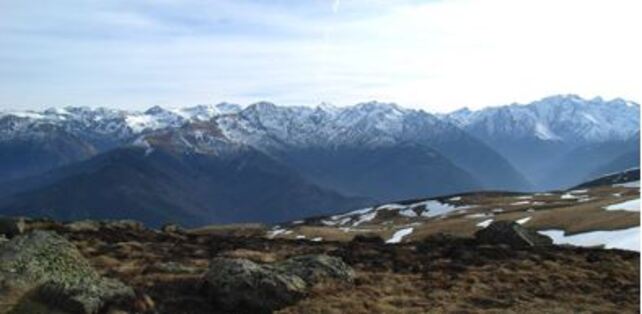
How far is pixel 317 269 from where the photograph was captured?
1297 inches

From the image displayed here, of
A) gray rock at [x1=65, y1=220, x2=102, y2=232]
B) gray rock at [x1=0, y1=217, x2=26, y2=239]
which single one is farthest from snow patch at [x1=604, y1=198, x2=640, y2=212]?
gray rock at [x1=0, y1=217, x2=26, y2=239]

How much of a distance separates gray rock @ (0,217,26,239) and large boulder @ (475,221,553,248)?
2691cm

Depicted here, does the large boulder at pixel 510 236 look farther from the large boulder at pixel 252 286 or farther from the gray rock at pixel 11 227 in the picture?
the gray rock at pixel 11 227

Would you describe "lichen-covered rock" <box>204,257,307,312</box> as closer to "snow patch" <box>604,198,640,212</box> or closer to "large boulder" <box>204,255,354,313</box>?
"large boulder" <box>204,255,354,313</box>

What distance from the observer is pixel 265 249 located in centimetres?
4544

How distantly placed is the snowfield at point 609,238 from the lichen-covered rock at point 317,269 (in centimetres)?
3652

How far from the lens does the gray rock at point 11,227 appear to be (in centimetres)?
4600

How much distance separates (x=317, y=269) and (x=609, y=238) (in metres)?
50.5

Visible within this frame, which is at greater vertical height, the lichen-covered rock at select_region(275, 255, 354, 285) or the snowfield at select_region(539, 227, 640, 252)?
the lichen-covered rock at select_region(275, 255, 354, 285)

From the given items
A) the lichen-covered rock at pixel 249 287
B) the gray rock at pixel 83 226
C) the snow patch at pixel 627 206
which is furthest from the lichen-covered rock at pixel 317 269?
the snow patch at pixel 627 206

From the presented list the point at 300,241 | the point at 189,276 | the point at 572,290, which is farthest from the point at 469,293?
the point at 300,241

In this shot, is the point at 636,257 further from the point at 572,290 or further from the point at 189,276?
the point at 189,276

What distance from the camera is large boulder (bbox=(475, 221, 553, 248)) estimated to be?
1837 inches

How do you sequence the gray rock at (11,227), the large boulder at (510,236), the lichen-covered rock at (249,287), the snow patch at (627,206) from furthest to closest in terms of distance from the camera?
the snow patch at (627,206)
the large boulder at (510,236)
the gray rock at (11,227)
the lichen-covered rock at (249,287)
